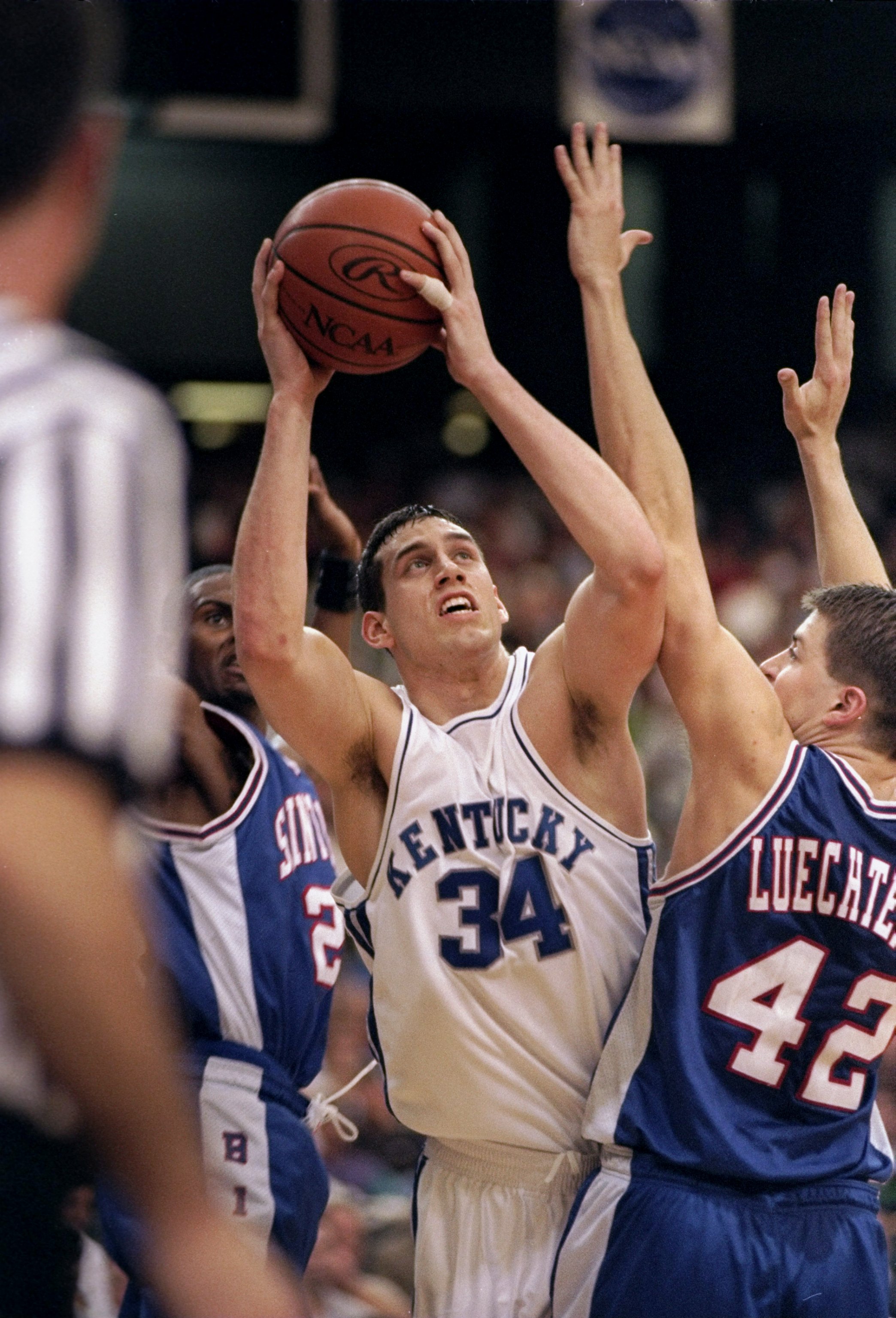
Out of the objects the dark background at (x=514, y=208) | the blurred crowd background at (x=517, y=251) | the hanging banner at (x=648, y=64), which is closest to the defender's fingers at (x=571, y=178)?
the blurred crowd background at (x=517, y=251)

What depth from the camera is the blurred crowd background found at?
8.09 metres

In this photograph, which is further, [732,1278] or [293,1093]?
[293,1093]

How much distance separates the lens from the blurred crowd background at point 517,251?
26.6ft

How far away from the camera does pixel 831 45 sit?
8289mm

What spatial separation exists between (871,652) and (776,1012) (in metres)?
0.72

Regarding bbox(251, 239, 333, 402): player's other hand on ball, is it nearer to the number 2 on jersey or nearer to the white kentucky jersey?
the white kentucky jersey

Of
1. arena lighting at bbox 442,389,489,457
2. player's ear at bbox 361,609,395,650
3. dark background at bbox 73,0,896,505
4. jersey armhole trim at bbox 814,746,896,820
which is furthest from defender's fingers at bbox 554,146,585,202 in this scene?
arena lighting at bbox 442,389,489,457

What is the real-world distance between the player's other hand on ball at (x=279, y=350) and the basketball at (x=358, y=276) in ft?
0.08

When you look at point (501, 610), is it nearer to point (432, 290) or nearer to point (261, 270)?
point (432, 290)

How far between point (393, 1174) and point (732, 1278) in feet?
8.56

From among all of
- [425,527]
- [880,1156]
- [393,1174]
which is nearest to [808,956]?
[880,1156]

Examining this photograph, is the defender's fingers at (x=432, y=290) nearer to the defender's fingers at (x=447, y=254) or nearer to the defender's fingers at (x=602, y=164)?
the defender's fingers at (x=447, y=254)

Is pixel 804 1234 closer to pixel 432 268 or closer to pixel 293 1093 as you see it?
pixel 293 1093

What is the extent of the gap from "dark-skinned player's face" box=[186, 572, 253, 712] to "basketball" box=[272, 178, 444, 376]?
34.5 inches
